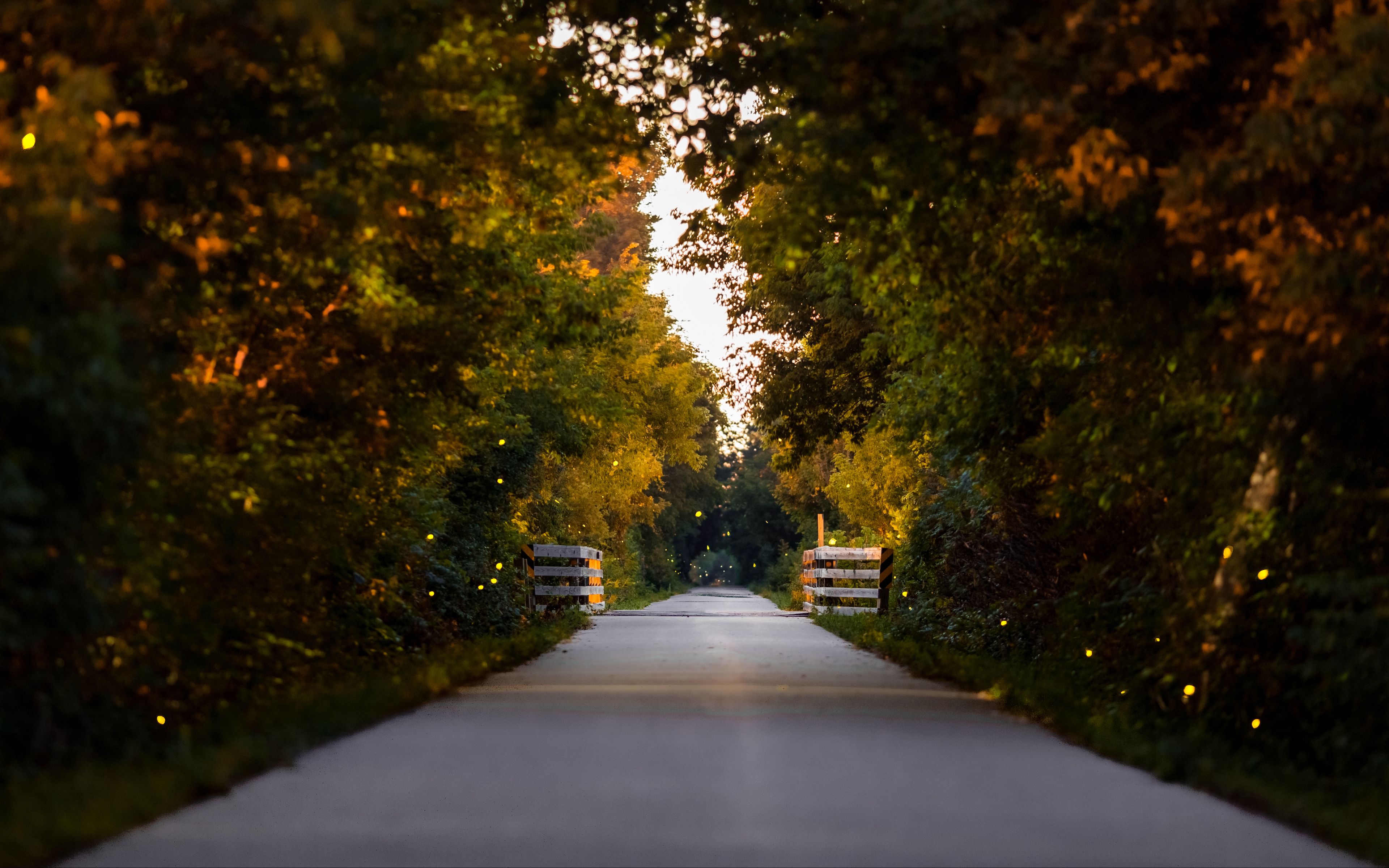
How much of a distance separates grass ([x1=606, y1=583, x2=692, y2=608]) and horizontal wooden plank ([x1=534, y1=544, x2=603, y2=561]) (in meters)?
13.6

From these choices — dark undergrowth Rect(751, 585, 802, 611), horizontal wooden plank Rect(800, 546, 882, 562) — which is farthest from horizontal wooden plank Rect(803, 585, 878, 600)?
dark undergrowth Rect(751, 585, 802, 611)

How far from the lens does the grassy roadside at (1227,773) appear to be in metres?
7.65

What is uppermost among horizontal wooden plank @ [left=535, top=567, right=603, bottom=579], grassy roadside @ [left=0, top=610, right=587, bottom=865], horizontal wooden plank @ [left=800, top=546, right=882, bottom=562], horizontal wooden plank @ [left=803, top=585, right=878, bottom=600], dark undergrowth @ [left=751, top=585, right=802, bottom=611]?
horizontal wooden plank @ [left=800, top=546, right=882, bottom=562]

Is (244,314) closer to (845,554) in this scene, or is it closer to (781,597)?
(845,554)

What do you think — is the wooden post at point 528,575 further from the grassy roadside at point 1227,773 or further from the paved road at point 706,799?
the paved road at point 706,799

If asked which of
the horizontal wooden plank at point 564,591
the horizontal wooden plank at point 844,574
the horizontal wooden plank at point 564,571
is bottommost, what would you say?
the horizontal wooden plank at point 564,591

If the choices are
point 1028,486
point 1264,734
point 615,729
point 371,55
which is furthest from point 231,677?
point 1028,486

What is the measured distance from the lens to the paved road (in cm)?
712

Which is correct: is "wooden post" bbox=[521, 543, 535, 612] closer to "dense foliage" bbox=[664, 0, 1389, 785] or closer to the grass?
"dense foliage" bbox=[664, 0, 1389, 785]

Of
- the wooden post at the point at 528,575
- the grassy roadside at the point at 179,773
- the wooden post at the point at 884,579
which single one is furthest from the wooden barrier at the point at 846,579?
the grassy roadside at the point at 179,773

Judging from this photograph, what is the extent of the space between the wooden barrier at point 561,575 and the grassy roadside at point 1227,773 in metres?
14.8

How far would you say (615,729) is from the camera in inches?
473

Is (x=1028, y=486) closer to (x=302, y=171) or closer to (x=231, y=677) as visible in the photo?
(x=231, y=677)

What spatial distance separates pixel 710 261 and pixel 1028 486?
556 inches
